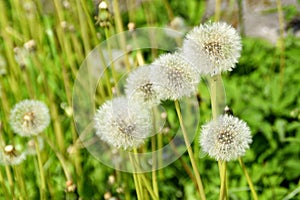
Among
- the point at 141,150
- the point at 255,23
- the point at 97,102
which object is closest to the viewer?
the point at 141,150

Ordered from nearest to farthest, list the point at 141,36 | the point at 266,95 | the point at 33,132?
1. the point at 33,132
2. the point at 266,95
3. the point at 141,36

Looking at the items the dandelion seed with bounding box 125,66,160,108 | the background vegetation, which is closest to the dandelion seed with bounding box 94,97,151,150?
the dandelion seed with bounding box 125,66,160,108

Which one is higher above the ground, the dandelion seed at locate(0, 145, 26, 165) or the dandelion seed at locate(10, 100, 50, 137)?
the dandelion seed at locate(10, 100, 50, 137)

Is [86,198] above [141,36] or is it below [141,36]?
below

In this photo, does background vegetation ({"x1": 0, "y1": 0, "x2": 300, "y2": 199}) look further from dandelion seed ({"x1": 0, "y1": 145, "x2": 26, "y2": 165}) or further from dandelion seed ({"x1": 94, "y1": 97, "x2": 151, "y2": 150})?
dandelion seed ({"x1": 94, "y1": 97, "x2": 151, "y2": 150})

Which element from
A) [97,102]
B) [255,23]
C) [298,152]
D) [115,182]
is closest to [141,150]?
[115,182]

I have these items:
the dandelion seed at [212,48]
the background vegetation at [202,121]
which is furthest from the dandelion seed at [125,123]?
the background vegetation at [202,121]

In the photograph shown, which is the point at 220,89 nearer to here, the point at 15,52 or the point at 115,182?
the point at 115,182
